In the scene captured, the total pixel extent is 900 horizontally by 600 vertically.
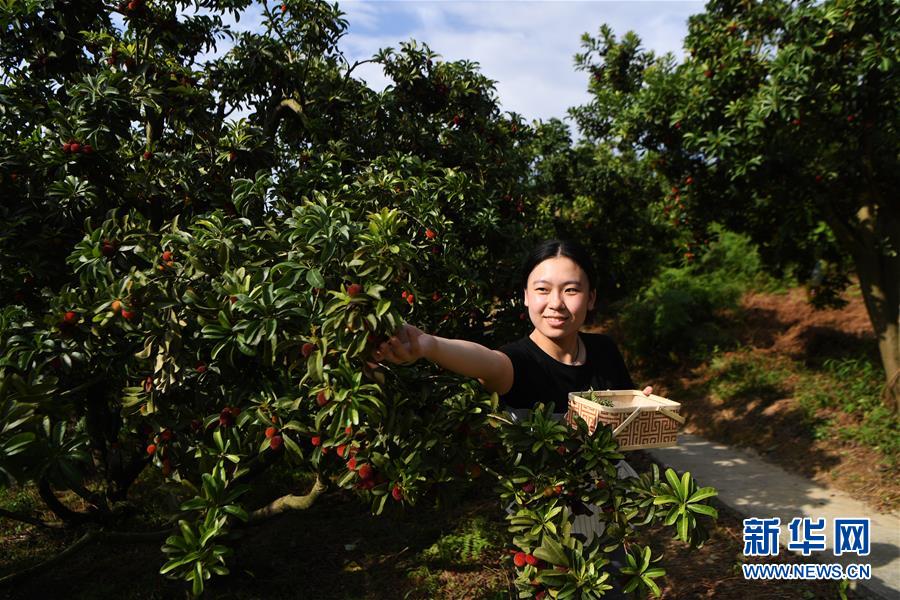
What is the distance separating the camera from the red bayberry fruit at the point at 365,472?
1977 millimetres

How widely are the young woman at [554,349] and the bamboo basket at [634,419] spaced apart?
0.13 meters

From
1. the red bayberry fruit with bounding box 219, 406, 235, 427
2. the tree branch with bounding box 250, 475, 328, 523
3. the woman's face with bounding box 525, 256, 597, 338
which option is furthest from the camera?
the tree branch with bounding box 250, 475, 328, 523

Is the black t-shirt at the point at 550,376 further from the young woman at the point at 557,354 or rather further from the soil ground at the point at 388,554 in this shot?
the soil ground at the point at 388,554

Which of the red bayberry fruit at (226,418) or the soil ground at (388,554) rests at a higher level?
the red bayberry fruit at (226,418)

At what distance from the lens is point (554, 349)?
8.17 ft

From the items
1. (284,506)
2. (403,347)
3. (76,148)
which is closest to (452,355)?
(403,347)

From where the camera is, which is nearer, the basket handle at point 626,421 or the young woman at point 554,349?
the basket handle at point 626,421

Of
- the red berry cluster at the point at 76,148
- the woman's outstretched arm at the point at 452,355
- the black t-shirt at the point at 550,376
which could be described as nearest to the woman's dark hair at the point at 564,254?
the black t-shirt at the point at 550,376

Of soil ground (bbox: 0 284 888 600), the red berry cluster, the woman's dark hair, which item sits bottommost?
soil ground (bbox: 0 284 888 600)

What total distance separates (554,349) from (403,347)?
97 centimetres

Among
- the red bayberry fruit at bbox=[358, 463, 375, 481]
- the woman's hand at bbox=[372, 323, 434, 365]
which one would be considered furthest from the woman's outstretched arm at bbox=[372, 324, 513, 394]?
the red bayberry fruit at bbox=[358, 463, 375, 481]

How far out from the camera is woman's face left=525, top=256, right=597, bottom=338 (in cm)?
242

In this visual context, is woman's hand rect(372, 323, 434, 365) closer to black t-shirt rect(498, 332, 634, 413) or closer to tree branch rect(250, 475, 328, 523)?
black t-shirt rect(498, 332, 634, 413)

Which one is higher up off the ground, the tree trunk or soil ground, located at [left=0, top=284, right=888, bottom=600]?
the tree trunk
